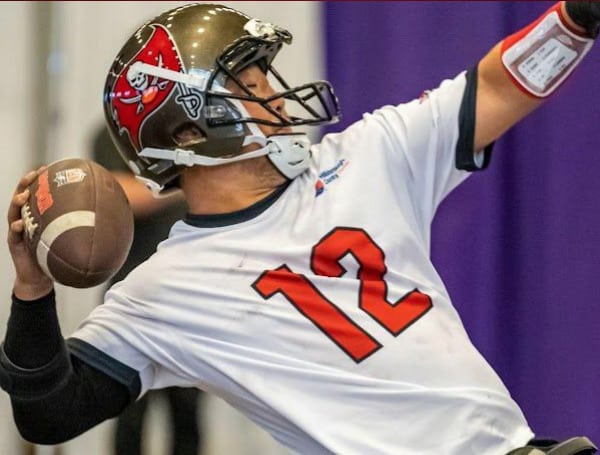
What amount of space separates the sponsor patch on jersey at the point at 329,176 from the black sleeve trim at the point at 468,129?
0.17 meters

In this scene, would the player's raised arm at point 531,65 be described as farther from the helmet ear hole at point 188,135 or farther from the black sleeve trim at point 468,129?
the helmet ear hole at point 188,135

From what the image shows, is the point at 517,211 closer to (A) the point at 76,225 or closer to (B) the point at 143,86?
(B) the point at 143,86

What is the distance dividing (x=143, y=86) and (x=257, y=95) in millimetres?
170

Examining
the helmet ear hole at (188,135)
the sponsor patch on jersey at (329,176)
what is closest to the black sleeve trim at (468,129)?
the sponsor patch on jersey at (329,176)

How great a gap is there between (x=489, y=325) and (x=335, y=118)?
2.54 feet

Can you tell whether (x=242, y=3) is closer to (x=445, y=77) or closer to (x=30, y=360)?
(x=445, y=77)

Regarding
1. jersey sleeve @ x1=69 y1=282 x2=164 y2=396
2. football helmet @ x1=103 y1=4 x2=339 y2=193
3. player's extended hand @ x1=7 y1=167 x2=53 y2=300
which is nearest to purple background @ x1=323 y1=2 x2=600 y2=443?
football helmet @ x1=103 y1=4 x2=339 y2=193

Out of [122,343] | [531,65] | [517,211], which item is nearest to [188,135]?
[122,343]

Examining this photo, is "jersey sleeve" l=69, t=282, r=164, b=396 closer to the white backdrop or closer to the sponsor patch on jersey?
the sponsor patch on jersey

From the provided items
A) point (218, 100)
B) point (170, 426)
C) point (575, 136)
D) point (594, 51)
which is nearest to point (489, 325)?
point (575, 136)

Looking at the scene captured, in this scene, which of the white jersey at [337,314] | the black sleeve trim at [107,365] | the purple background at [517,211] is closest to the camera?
the white jersey at [337,314]

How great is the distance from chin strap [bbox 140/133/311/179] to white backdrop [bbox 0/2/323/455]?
0.96 m

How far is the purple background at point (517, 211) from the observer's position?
6.91ft

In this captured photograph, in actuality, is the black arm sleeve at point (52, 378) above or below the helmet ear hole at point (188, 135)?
below
